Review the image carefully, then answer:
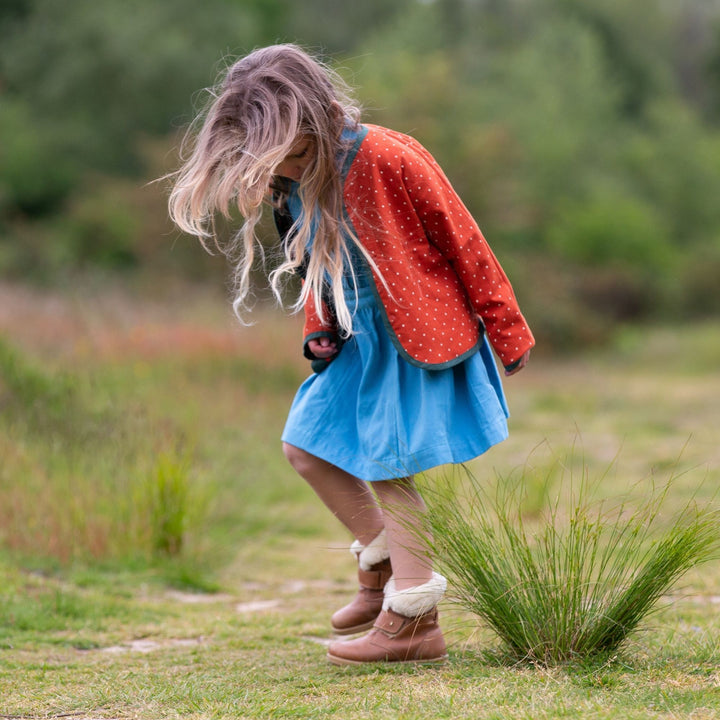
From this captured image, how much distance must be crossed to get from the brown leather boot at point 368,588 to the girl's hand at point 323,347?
556 millimetres

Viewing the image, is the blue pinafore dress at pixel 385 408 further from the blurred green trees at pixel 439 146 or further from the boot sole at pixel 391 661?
the blurred green trees at pixel 439 146

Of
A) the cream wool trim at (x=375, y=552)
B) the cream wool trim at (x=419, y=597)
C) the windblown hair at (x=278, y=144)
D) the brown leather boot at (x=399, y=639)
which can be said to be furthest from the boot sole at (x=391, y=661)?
the windblown hair at (x=278, y=144)

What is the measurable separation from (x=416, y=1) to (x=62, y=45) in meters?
17.5

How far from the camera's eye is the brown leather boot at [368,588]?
291 cm

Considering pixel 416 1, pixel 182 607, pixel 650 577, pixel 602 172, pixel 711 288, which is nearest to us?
pixel 650 577

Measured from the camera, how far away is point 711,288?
1086 inches

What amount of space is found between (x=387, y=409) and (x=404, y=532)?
336 mm

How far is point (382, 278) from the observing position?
2.63 m

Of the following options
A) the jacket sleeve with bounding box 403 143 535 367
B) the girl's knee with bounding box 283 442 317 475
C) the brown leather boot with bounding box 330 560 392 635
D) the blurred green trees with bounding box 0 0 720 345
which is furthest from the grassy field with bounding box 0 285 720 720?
the blurred green trees with bounding box 0 0 720 345

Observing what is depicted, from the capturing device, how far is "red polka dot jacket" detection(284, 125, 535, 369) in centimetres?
262

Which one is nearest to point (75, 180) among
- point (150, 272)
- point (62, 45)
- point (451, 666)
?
point (62, 45)

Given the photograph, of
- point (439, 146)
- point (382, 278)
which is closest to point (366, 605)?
point (382, 278)

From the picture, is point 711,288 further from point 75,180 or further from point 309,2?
point 309,2

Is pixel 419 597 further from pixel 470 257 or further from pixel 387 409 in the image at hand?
pixel 470 257
